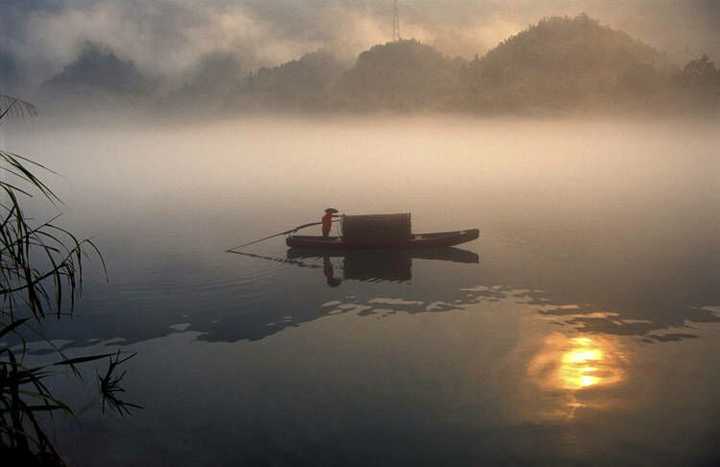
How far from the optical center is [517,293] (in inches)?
1137

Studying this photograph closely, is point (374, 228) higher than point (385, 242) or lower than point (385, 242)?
higher

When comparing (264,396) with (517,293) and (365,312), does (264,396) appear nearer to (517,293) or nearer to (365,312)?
(365,312)

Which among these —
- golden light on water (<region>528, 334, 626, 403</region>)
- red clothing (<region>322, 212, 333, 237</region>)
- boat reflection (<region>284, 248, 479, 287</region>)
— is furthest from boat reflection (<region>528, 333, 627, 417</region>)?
red clothing (<region>322, 212, 333, 237</region>)

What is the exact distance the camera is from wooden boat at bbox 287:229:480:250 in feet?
123

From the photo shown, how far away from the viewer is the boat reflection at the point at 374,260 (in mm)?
33000

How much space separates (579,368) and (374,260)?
19182 millimetres

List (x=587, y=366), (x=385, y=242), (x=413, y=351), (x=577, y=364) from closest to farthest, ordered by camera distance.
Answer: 1. (x=587, y=366)
2. (x=577, y=364)
3. (x=413, y=351)
4. (x=385, y=242)

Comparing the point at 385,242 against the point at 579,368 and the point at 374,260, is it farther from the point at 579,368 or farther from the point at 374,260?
the point at 579,368

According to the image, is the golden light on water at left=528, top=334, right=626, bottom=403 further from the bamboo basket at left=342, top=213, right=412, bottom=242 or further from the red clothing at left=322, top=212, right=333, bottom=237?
the red clothing at left=322, top=212, right=333, bottom=237

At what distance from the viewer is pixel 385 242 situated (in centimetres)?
3759

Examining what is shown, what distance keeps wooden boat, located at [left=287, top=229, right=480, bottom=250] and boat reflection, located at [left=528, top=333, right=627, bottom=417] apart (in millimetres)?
16259

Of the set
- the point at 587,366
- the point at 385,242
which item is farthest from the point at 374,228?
the point at 587,366

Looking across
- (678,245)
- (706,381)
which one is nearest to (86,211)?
(678,245)

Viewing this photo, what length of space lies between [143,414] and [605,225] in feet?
158
